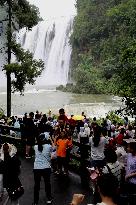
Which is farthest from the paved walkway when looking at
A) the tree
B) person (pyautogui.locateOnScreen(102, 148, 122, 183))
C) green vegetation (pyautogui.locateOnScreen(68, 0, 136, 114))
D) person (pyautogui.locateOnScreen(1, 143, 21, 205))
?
green vegetation (pyautogui.locateOnScreen(68, 0, 136, 114))

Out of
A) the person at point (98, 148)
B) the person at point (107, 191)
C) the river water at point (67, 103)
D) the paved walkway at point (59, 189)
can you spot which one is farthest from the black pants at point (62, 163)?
the river water at point (67, 103)

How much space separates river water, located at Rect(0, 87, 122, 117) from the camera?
43938 millimetres

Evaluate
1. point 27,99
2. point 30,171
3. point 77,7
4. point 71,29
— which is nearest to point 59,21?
point 71,29

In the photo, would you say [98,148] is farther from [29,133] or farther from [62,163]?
[29,133]

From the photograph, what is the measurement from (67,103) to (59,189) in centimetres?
4083

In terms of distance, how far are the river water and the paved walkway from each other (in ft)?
93.6

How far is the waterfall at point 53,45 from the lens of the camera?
251ft

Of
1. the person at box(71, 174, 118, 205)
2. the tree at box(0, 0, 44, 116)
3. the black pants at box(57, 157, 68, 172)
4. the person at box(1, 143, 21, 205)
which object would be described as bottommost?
the black pants at box(57, 157, 68, 172)

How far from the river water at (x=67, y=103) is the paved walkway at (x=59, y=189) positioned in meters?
28.5

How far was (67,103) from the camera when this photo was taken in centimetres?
5153

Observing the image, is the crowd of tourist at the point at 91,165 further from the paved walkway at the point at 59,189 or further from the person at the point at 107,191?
the paved walkway at the point at 59,189

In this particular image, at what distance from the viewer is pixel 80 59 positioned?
73.9 meters

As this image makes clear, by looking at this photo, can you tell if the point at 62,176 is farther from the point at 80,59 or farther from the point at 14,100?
the point at 80,59

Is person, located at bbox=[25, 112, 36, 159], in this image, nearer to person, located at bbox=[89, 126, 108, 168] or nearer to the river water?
person, located at bbox=[89, 126, 108, 168]
